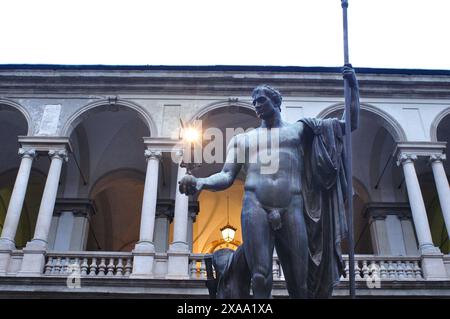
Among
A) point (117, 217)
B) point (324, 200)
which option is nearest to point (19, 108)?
point (117, 217)

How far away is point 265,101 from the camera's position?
428 centimetres

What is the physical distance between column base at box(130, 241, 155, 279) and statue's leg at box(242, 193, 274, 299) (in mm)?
8235

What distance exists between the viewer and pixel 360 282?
11.5 metres

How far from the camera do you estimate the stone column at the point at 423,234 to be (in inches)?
468

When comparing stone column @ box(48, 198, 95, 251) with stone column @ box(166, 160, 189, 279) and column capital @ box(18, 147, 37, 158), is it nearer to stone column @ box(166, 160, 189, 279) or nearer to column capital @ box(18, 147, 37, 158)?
column capital @ box(18, 147, 37, 158)

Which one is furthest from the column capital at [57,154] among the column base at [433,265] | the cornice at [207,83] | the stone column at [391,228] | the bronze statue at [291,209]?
the bronze statue at [291,209]

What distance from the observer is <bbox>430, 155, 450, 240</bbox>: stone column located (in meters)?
12.6

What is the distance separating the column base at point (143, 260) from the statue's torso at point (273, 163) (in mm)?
8022

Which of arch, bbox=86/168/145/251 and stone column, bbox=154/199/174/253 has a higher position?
arch, bbox=86/168/145/251

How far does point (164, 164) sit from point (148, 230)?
12.2ft

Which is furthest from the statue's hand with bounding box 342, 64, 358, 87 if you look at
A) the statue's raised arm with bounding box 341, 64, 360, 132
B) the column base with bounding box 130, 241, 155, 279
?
the column base with bounding box 130, 241, 155, 279

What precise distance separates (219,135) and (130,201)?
616 cm

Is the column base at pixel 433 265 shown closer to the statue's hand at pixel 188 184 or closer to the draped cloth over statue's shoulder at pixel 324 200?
the draped cloth over statue's shoulder at pixel 324 200

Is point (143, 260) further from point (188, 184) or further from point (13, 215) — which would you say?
point (188, 184)
